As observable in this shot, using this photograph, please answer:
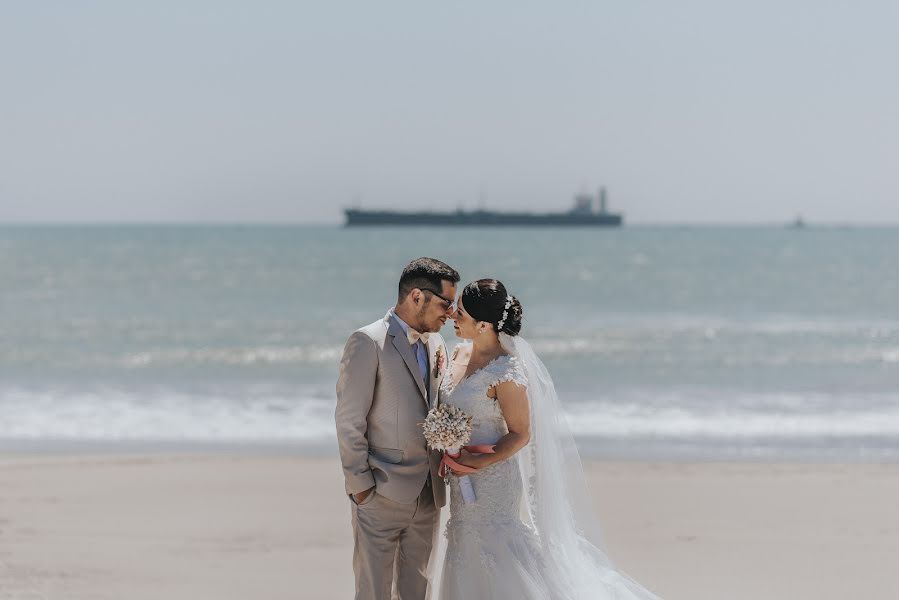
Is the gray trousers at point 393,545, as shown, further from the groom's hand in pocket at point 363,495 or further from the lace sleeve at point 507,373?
the lace sleeve at point 507,373

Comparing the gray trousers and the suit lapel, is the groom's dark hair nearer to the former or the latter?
the suit lapel

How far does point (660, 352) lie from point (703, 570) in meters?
11.6

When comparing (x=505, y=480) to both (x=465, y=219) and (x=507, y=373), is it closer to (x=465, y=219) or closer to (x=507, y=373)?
(x=507, y=373)

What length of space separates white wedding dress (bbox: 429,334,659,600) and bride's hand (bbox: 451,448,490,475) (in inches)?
2.4

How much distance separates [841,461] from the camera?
8.67 metres

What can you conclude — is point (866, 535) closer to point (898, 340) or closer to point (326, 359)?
point (326, 359)

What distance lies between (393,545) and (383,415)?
19.8 inches

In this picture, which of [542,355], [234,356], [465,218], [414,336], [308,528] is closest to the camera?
[414,336]

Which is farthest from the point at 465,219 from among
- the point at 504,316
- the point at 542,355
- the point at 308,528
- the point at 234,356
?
the point at 504,316

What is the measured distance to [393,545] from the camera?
377 centimetres

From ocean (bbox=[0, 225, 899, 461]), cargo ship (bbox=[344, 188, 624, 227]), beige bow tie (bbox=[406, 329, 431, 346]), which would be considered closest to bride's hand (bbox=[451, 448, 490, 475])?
beige bow tie (bbox=[406, 329, 431, 346])

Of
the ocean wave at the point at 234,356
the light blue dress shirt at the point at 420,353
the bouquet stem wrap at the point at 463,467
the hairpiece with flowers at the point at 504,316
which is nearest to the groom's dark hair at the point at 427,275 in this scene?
the light blue dress shirt at the point at 420,353

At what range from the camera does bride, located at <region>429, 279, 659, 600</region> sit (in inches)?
150

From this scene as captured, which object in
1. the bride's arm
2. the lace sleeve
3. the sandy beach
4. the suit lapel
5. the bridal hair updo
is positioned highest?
the bridal hair updo
